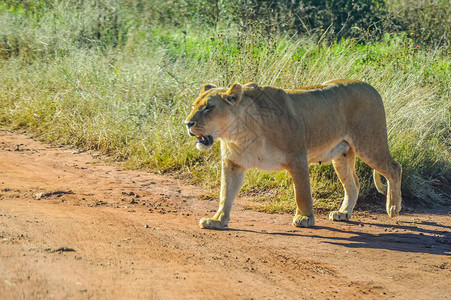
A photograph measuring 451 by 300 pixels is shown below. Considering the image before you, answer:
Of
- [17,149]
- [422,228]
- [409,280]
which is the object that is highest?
[409,280]

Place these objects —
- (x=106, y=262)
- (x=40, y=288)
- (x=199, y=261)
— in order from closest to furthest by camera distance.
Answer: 1. (x=40, y=288)
2. (x=106, y=262)
3. (x=199, y=261)

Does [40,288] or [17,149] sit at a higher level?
[40,288]

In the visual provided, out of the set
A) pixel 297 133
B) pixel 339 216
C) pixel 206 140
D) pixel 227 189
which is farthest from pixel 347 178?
pixel 206 140

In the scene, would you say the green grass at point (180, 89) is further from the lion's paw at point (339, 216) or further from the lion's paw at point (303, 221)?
the lion's paw at point (303, 221)

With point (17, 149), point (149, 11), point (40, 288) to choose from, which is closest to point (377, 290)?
point (40, 288)

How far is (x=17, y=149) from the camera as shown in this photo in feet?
30.6

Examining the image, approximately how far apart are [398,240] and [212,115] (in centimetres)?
221

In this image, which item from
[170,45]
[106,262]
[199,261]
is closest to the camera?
[106,262]

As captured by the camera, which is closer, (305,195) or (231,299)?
(231,299)

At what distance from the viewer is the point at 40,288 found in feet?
13.4

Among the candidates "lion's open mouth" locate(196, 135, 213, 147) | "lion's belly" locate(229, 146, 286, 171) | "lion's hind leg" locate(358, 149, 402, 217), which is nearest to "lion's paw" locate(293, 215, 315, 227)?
"lion's belly" locate(229, 146, 286, 171)

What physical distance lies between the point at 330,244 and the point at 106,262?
2.25 m

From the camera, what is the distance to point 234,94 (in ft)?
20.2

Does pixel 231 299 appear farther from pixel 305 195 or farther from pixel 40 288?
pixel 305 195
